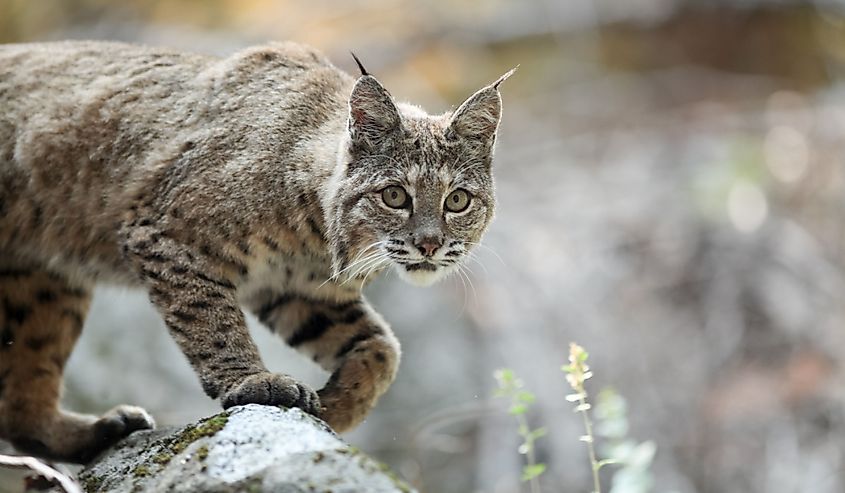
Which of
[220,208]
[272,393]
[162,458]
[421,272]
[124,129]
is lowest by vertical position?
[162,458]

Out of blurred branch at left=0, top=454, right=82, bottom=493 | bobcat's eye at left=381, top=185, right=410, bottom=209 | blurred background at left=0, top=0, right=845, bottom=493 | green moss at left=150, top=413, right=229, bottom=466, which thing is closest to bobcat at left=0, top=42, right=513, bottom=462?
bobcat's eye at left=381, top=185, right=410, bottom=209

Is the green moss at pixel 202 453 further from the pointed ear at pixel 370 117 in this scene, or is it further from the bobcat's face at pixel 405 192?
the pointed ear at pixel 370 117

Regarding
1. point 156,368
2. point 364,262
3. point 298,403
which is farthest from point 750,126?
point 298,403

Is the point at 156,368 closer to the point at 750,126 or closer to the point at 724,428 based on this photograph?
the point at 724,428

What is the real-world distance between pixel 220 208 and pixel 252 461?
1.69 metres

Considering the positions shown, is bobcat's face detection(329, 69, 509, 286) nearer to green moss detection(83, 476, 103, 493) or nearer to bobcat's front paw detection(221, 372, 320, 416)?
bobcat's front paw detection(221, 372, 320, 416)

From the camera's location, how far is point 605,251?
1016 cm

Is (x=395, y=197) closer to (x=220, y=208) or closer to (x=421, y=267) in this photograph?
(x=421, y=267)

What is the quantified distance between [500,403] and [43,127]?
414cm

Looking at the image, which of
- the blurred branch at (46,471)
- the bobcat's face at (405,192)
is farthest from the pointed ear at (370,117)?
the blurred branch at (46,471)

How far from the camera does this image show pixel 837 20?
43.9 feet

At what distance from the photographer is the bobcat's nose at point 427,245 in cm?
467

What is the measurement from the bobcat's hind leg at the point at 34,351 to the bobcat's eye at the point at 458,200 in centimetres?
186

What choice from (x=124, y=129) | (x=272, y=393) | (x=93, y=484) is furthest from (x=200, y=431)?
(x=124, y=129)
